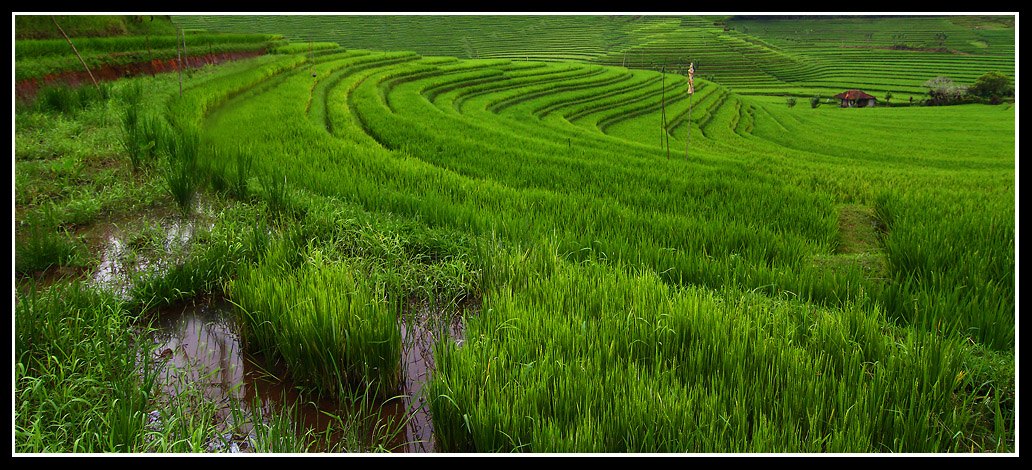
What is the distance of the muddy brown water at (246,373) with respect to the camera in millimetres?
1803

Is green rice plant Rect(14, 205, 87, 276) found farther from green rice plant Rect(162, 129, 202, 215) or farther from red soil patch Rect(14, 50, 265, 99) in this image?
red soil patch Rect(14, 50, 265, 99)

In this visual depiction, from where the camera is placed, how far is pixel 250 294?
236cm

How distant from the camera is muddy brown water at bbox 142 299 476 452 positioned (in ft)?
5.91

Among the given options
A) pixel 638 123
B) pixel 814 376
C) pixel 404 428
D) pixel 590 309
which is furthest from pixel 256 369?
pixel 638 123

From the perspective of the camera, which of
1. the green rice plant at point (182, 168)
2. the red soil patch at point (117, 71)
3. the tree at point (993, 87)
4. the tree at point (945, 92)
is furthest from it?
the tree at point (993, 87)

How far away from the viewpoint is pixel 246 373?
213 cm

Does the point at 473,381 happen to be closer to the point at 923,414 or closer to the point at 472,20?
the point at 923,414

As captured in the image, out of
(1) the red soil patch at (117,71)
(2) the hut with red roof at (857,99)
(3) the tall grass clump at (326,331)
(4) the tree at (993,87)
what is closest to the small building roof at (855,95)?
(2) the hut with red roof at (857,99)

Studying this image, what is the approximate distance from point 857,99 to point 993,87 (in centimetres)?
988

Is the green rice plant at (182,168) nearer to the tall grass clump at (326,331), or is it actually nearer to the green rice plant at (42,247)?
the green rice plant at (42,247)

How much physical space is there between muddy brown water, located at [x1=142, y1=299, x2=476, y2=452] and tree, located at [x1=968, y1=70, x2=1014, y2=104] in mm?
56340

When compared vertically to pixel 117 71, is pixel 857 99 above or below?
below

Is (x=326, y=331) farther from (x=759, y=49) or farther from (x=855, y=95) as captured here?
(x=759, y=49)

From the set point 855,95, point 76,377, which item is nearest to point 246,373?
point 76,377
